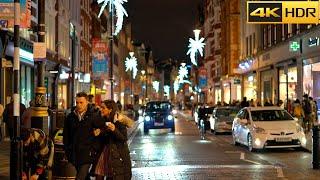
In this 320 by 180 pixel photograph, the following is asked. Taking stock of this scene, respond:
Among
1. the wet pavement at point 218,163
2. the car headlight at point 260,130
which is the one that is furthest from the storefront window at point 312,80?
the car headlight at point 260,130

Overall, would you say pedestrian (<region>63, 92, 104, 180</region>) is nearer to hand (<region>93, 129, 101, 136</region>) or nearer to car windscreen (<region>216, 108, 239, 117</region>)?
hand (<region>93, 129, 101, 136</region>)

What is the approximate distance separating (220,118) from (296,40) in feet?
21.8

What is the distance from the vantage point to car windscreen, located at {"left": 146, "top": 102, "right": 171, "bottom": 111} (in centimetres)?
3841

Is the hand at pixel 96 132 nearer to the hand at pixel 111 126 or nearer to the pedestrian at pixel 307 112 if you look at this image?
the hand at pixel 111 126

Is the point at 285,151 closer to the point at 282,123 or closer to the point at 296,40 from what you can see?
the point at 282,123

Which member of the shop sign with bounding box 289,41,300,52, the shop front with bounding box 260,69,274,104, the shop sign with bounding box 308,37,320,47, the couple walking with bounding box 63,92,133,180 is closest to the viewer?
the couple walking with bounding box 63,92,133,180

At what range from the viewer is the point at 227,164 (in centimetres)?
1750

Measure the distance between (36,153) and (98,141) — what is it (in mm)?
1199

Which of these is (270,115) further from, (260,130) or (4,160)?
(4,160)

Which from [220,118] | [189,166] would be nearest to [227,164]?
[189,166]

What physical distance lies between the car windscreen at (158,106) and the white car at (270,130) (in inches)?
610

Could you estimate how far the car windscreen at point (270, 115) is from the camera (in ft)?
74.2


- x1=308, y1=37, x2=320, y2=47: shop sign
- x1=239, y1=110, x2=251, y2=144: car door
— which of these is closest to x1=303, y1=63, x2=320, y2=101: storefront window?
x1=308, y1=37, x2=320, y2=47: shop sign

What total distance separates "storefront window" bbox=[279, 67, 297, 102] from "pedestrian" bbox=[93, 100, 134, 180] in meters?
29.1
